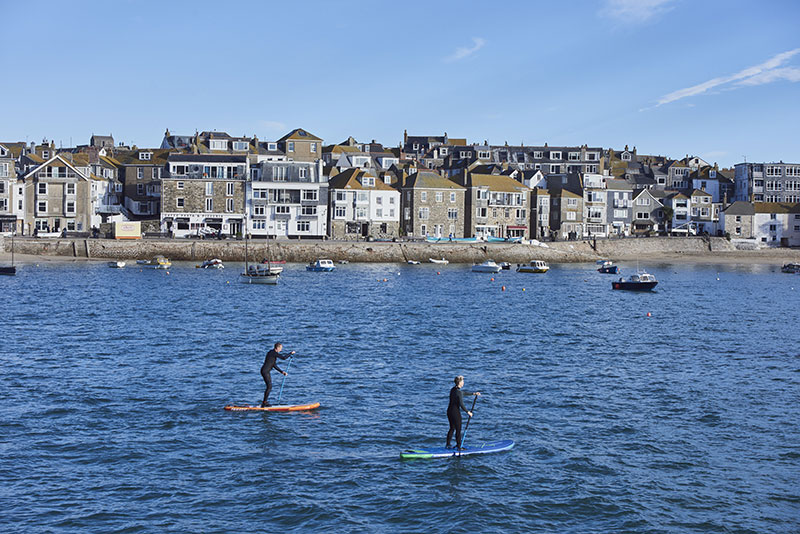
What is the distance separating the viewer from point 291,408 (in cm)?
2855

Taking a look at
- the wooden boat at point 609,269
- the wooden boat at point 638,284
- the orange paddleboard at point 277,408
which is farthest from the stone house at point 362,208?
the orange paddleboard at point 277,408

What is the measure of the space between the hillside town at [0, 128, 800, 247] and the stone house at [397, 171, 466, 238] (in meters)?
0.16

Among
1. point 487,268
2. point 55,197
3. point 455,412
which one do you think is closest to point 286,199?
point 55,197

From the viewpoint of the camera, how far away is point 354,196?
115375mm

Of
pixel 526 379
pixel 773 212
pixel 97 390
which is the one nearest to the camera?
pixel 97 390

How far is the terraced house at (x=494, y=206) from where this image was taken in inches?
4820

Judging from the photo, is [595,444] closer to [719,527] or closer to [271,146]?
[719,527]

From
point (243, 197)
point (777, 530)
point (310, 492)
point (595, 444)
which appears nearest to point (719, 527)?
point (777, 530)

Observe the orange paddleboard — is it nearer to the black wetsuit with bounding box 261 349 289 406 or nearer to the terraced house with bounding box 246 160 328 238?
the black wetsuit with bounding box 261 349 289 406

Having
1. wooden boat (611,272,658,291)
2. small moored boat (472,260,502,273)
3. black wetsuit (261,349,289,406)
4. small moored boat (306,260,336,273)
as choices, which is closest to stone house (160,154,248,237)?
small moored boat (306,260,336,273)

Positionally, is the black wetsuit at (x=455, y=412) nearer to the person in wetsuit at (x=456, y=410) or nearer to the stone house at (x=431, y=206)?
the person in wetsuit at (x=456, y=410)

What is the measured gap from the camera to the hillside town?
110 metres

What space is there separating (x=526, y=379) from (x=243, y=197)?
8296cm

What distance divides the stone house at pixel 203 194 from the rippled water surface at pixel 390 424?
55908mm
